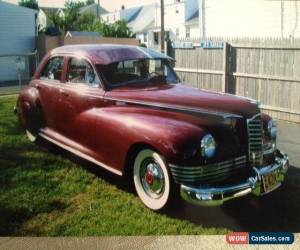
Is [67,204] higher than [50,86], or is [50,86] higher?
[50,86]

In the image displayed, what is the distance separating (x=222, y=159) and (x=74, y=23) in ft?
158

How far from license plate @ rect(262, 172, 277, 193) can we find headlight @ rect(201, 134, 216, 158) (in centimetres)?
63

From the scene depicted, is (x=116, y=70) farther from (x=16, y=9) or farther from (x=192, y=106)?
(x=16, y=9)

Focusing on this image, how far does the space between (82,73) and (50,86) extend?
891mm


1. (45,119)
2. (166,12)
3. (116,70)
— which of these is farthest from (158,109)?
(166,12)

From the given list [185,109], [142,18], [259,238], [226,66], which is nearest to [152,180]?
[185,109]

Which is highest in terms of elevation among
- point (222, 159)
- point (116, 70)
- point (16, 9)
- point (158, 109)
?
point (16, 9)

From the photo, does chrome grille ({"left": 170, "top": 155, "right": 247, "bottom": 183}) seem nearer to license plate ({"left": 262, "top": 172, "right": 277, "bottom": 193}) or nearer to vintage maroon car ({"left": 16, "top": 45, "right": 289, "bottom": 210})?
vintage maroon car ({"left": 16, "top": 45, "right": 289, "bottom": 210})

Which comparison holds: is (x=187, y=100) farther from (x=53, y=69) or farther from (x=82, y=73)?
(x=53, y=69)

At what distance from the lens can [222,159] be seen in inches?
182

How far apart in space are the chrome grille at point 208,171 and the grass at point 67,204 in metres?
0.50

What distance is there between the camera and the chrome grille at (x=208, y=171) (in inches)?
175

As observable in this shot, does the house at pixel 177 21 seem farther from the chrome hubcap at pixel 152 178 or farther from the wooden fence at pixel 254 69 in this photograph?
the chrome hubcap at pixel 152 178

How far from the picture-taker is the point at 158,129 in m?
4.66
